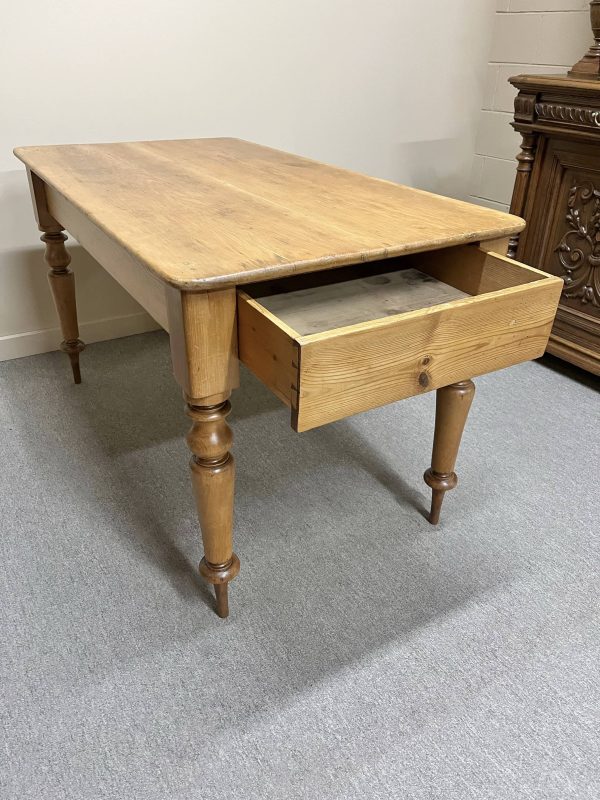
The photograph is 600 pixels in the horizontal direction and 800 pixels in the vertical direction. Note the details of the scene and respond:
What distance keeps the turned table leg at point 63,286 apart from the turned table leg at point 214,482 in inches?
32.3

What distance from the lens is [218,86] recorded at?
180cm

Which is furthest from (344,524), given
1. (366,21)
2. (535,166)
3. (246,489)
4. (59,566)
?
(366,21)

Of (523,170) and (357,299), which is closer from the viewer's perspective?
(357,299)

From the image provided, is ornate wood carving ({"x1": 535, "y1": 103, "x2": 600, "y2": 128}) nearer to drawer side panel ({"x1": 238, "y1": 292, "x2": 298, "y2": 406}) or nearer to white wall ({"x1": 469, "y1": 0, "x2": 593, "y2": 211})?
white wall ({"x1": 469, "y1": 0, "x2": 593, "y2": 211})

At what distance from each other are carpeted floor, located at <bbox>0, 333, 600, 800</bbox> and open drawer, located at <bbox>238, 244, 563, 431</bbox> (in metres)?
0.42

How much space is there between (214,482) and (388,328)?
0.33 meters

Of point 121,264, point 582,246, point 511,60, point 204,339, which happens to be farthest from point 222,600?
point 511,60

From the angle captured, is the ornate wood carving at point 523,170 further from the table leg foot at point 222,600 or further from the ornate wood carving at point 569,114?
the table leg foot at point 222,600

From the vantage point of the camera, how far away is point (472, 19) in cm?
215

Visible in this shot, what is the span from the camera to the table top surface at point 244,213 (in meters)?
0.81

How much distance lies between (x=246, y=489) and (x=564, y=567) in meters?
0.62

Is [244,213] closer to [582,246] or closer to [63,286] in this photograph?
[63,286]

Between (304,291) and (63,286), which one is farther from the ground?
(304,291)

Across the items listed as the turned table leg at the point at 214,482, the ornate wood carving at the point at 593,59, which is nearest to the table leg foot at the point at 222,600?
the turned table leg at the point at 214,482
